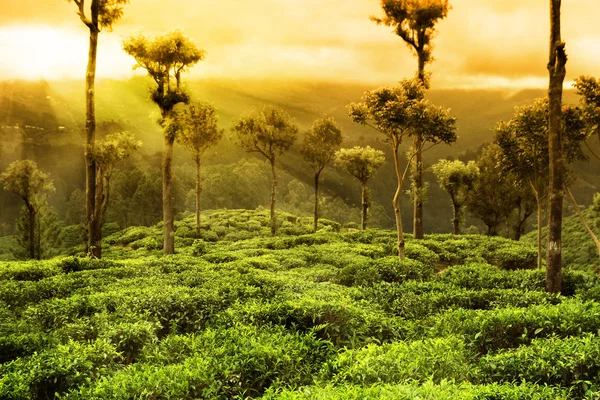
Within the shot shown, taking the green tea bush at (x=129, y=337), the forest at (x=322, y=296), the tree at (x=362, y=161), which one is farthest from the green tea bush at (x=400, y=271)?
the tree at (x=362, y=161)

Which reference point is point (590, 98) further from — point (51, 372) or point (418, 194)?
point (51, 372)

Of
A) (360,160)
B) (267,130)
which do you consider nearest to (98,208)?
(267,130)

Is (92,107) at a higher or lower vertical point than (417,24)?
lower

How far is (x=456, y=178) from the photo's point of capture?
4997 centimetres

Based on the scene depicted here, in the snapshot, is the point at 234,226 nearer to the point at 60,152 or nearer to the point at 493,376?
the point at 493,376

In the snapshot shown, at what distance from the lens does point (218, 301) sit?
12.4 meters

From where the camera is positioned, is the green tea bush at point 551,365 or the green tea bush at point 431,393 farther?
the green tea bush at point 551,365

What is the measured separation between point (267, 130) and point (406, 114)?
2189 cm

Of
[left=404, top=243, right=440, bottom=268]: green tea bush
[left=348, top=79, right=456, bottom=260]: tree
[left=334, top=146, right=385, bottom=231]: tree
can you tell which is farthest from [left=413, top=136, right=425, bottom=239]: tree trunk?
[left=348, top=79, right=456, bottom=260]: tree

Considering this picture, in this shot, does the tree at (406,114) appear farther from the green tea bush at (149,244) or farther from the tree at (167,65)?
the green tea bush at (149,244)

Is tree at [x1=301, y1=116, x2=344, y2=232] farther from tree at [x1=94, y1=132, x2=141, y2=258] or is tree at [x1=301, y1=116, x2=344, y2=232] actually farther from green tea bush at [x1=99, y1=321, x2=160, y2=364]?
green tea bush at [x1=99, y1=321, x2=160, y2=364]

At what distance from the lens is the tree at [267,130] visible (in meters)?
41.5

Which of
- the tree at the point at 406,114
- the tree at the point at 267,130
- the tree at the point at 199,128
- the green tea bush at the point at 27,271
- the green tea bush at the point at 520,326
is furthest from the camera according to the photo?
the tree at the point at 267,130

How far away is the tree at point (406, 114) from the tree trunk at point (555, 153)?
244 inches
